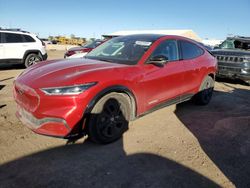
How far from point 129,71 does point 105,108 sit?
2.37 feet

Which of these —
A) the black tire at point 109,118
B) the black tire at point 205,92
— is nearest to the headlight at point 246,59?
the black tire at point 205,92

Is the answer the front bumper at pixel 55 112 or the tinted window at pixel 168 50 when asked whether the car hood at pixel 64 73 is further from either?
the tinted window at pixel 168 50

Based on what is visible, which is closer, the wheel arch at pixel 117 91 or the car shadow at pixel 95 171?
the car shadow at pixel 95 171

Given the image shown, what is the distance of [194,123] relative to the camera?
507cm

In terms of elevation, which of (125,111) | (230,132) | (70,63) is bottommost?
(230,132)

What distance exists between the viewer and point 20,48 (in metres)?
11.3

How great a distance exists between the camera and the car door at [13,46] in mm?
10992

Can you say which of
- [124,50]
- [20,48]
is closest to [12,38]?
[20,48]

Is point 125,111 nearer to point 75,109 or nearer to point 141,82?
point 141,82

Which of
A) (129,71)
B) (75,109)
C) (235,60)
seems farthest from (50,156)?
(235,60)

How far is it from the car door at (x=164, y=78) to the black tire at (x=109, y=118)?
1.66ft

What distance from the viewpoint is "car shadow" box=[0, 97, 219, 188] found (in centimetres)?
291

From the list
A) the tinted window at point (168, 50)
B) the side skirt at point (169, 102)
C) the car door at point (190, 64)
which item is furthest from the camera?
the car door at point (190, 64)

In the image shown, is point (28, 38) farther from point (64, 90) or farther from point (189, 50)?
point (64, 90)
